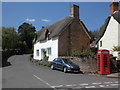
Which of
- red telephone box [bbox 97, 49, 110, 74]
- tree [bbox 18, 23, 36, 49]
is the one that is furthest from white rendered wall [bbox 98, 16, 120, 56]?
tree [bbox 18, 23, 36, 49]

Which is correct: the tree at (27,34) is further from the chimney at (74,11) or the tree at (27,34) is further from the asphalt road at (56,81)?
the asphalt road at (56,81)

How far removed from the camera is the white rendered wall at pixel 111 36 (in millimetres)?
22656

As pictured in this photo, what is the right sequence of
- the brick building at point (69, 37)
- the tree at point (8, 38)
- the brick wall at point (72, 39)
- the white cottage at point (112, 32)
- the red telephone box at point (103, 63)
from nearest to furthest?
the red telephone box at point (103, 63) < the white cottage at point (112, 32) < the brick building at point (69, 37) < the brick wall at point (72, 39) < the tree at point (8, 38)

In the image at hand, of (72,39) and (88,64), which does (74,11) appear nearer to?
(72,39)

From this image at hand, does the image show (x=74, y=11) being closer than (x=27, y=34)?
Yes

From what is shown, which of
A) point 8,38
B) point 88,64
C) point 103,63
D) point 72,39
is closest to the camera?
point 103,63

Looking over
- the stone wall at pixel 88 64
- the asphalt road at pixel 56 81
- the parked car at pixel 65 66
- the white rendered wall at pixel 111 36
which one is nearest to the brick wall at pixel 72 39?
the white rendered wall at pixel 111 36

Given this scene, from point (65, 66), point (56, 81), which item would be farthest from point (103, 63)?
point (56, 81)

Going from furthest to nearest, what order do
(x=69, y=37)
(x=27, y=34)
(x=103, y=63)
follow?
(x=27, y=34), (x=69, y=37), (x=103, y=63)

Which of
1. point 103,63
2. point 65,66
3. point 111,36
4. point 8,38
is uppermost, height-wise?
point 8,38

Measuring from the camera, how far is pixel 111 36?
24000mm

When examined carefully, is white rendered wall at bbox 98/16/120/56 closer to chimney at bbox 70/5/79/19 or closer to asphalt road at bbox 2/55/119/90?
chimney at bbox 70/5/79/19

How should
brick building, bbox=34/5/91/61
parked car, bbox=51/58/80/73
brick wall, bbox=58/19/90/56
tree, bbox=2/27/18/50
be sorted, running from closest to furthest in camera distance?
parked car, bbox=51/58/80/73 → brick building, bbox=34/5/91/61 → brick wall, bbox=58/19/90/56 → tree, bbox=2/27/18/50

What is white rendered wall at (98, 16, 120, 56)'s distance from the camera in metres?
22.7
